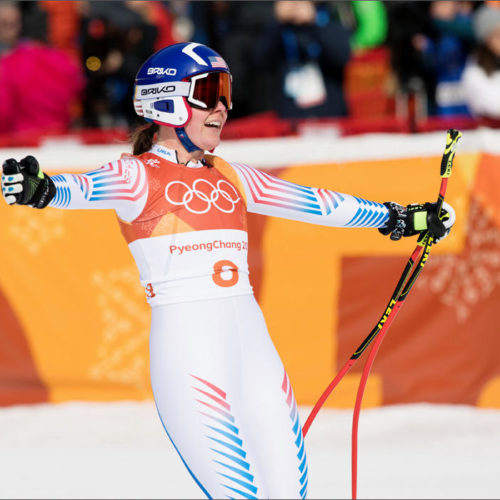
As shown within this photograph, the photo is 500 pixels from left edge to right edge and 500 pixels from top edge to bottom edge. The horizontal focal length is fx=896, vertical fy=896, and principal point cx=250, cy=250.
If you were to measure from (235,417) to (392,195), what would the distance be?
Result: 3349 millimetres

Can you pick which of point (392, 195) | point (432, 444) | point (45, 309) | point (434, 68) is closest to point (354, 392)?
point (432, 444)

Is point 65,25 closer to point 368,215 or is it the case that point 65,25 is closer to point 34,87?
point 34,87

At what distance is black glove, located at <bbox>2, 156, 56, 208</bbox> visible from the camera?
281 cm

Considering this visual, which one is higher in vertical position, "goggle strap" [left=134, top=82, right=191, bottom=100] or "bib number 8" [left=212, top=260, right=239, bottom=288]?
"goggle strap" [left=134, top=82, right=191, bottom=100]

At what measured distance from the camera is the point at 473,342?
5.96m

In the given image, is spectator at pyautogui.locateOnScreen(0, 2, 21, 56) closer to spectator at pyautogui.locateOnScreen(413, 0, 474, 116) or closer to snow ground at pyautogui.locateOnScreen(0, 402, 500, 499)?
snow ground at pyautogui.locateOnScreen(0, 402, 500, 499)

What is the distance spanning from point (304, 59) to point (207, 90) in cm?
344

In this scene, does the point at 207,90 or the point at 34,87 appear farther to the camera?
the point at 34,87

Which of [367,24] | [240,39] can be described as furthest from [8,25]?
[367,24]

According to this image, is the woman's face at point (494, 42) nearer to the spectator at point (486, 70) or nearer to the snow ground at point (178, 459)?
the spectator at point (486, 70)

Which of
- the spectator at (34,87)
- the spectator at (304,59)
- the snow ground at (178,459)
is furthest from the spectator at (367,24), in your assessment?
the snow ground at (178,459)

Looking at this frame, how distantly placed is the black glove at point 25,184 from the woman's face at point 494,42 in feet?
14.1

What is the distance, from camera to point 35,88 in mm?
7125

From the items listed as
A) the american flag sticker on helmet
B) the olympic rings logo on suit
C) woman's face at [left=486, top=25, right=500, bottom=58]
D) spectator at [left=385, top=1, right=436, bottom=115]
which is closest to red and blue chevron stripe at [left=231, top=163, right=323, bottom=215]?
the olympic rings logo on suit
